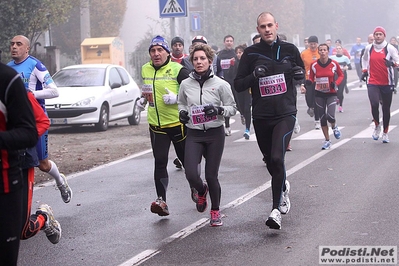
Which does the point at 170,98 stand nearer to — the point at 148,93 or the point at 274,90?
the point at 148,93

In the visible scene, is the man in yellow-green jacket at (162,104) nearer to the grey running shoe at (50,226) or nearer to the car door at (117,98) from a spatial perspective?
the grey running shoe at (50,226)

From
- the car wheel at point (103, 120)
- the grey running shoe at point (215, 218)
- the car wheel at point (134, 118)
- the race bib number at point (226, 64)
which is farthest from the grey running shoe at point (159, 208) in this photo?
the car wheel at point (134, 118)

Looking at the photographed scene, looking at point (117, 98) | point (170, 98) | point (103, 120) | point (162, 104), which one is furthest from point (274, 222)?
point (117, 98)

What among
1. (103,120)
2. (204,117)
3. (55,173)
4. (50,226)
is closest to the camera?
(50,226)

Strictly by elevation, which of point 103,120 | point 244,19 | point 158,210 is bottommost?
point 103,120

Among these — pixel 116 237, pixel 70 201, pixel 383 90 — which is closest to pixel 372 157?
pixel 383 90

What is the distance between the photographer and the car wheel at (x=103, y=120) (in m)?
19.1

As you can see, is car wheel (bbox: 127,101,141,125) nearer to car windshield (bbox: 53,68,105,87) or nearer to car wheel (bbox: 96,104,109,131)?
car windshield (bbox: 53,68,105,87)

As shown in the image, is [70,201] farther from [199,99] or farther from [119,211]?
[199,99]

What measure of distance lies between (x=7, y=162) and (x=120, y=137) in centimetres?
1338

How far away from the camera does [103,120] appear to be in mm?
19266

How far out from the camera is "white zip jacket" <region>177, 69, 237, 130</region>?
8.07m

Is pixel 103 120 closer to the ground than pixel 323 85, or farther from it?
closer to the ground

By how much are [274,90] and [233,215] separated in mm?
1449
